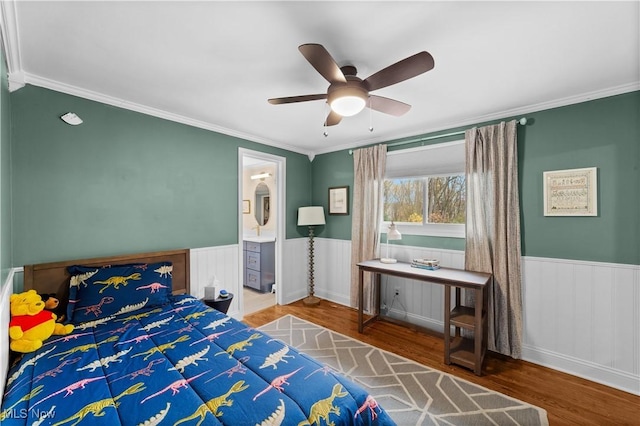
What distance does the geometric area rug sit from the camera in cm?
192

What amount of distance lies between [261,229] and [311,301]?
192 centimetres

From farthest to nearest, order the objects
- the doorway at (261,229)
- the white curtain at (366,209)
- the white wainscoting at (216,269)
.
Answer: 1. the doorway at (261,229)
2. the white curtain at (366,209)
3. the white wainscoting at (216,269)

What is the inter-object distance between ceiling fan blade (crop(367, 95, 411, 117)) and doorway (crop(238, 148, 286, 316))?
81.4 inches

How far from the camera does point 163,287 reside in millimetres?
2537

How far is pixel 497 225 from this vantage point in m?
2.78

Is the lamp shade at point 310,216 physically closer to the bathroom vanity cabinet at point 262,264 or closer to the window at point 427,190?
the bathroom vanity cabinet at point 262,264

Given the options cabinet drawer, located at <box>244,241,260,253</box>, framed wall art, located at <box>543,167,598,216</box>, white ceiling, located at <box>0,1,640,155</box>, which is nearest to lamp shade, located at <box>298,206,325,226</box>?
cabinet drawer, located at <box>244,241,260,253</box>

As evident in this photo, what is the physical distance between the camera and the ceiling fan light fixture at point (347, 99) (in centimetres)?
181

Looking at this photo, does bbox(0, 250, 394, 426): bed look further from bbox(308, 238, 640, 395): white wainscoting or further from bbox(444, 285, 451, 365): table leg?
bbox(308, 238, 640, 395): white wainscoting

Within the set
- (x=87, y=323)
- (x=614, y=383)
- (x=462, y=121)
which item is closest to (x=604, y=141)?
(x=462, y=121)

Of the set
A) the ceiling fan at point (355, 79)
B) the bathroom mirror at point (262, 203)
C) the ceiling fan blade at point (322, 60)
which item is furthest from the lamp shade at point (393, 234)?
the bathroom mirror at point (262, 203)

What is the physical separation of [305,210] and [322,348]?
201 cm

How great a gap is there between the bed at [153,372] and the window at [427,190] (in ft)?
7.90

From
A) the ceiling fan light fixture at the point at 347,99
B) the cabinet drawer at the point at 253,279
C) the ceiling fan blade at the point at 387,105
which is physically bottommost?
the cabinet drawer at the point at 253,279
